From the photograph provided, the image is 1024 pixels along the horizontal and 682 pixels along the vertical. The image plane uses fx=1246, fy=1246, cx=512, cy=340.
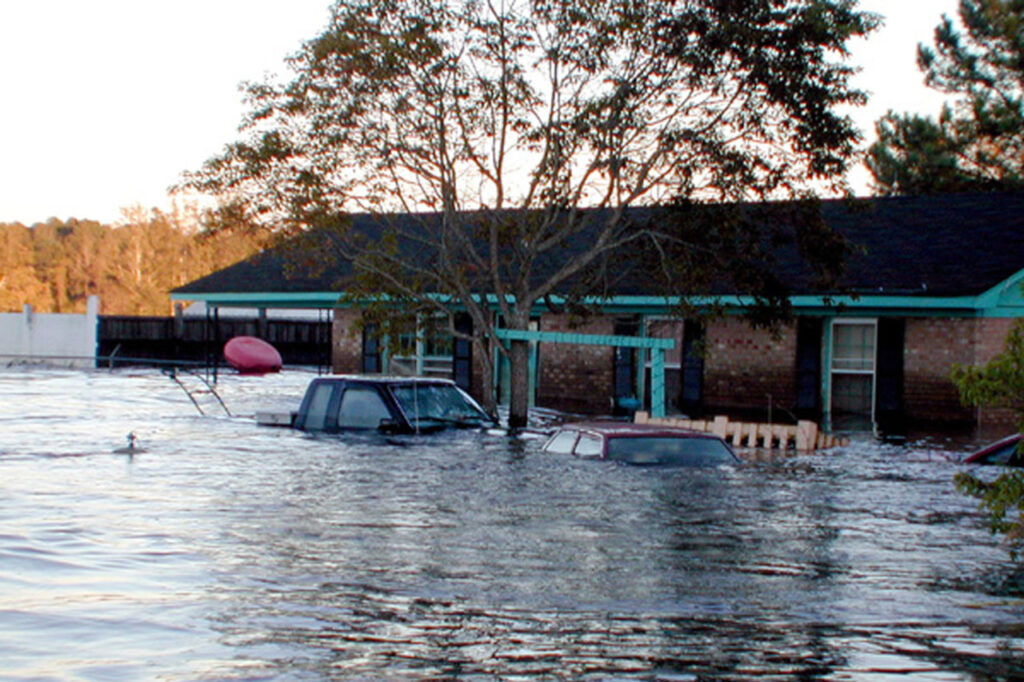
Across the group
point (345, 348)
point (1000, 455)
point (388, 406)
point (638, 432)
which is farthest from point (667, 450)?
point (345, 348)

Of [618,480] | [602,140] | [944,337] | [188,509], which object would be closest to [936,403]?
[944,337]

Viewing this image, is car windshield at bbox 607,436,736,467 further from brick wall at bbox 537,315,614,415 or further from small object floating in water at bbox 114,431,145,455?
brick wall at bbox 537,315,614,415

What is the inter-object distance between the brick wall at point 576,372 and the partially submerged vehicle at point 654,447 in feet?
48.3

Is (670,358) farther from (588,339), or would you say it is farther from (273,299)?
(273,299)

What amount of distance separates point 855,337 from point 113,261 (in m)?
77.4

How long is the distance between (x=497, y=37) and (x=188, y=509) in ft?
39.8

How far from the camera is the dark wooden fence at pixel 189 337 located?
47.3 m

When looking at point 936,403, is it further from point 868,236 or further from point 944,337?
point 868,236

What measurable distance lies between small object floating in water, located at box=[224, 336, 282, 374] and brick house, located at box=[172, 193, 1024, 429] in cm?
1017

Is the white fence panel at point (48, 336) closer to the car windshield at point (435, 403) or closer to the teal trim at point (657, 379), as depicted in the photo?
the car windshield at point (435, 403)

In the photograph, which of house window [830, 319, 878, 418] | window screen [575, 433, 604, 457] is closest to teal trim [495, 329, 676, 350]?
window screen [575, 433, 604, 457]

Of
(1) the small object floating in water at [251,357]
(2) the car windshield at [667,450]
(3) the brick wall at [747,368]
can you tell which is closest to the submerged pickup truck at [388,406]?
(2) the car windshield at [667,450]

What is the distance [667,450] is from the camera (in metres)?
14.1

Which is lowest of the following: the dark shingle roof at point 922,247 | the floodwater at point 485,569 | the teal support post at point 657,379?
the floodwater at point 485,569
